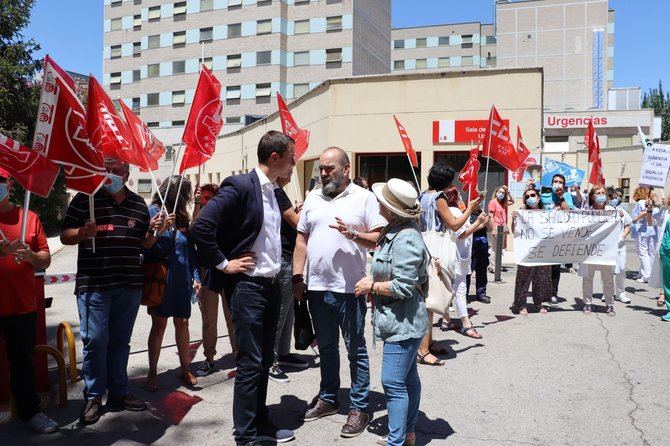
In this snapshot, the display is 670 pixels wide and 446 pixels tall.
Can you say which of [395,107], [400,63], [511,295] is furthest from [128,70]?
[511,295]

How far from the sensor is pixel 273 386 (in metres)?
5.34

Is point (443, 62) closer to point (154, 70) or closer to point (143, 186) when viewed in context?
point (154, 70)

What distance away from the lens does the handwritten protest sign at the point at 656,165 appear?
9.92m

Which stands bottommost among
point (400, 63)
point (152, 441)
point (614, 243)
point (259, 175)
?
point (152, 441)

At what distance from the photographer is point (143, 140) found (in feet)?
18.5

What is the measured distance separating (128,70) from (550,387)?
64.1 m

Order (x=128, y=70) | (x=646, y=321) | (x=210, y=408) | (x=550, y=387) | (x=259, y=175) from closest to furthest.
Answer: (x=259, y=175) → (x=210, y=408) → (x=550, y=387) → (x=646, y=321) → (x=128, y=70)

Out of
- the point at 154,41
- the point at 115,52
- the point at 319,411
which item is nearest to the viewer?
the point at 319,411

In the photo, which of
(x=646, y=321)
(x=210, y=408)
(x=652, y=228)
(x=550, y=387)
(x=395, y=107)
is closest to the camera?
(x=210, y=408)

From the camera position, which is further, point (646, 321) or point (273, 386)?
point (646, 321)

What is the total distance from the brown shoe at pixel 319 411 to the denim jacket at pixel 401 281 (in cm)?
105

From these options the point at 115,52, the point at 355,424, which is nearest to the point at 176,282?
the point at 355,424

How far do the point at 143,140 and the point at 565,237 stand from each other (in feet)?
20.4

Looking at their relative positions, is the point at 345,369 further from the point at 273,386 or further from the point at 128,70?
the point at 128,70
